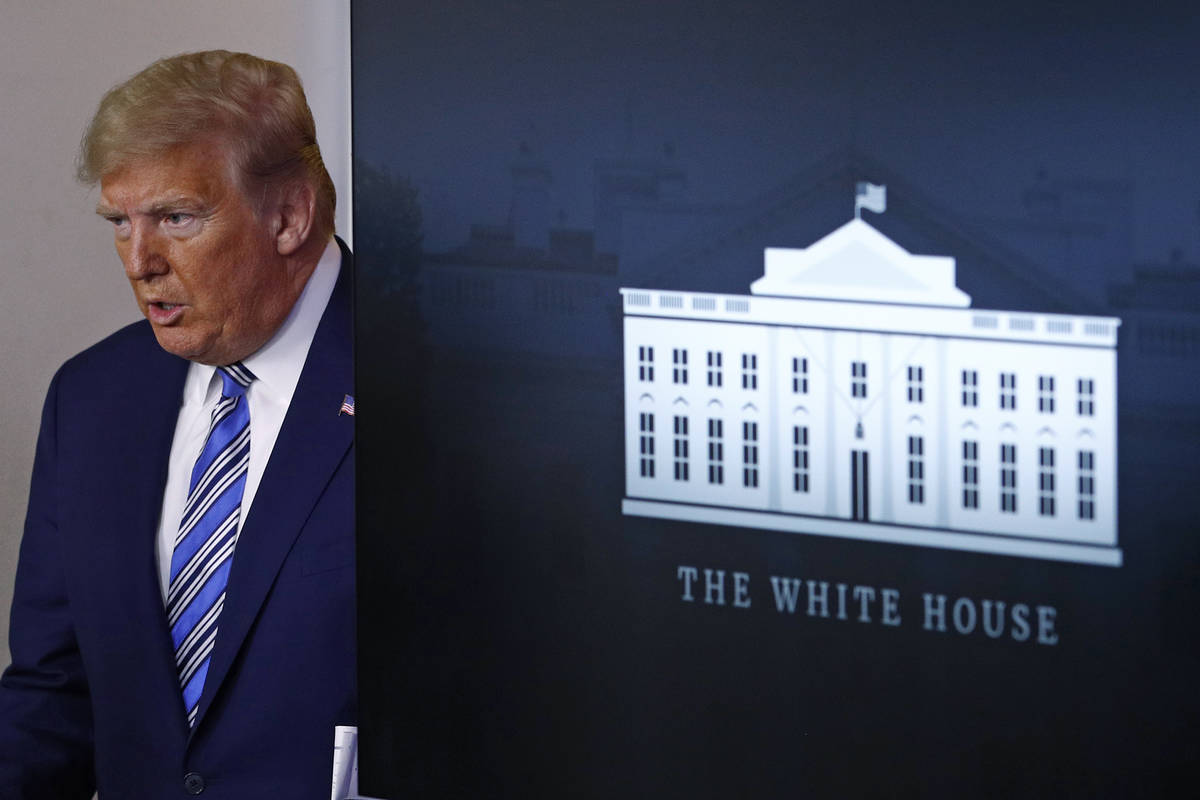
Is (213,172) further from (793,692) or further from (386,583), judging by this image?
(793,692)

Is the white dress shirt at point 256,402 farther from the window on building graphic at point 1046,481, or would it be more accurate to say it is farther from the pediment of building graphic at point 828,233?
the window on building graphic at point 1046,481

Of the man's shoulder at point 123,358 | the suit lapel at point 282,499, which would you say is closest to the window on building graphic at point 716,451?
the suit lapel at point 282,499

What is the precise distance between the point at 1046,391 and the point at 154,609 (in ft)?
3.04

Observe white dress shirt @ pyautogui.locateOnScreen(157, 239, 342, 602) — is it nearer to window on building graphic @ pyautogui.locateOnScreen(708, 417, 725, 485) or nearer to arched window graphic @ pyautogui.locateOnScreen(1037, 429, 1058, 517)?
window on building graphic @ pyautogui.locateOnScreen(708, 417, 725, 485)

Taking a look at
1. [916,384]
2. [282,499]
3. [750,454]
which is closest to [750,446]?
[750,454]

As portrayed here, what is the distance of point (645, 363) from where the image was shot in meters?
0.85

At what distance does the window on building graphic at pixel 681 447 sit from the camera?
839mm

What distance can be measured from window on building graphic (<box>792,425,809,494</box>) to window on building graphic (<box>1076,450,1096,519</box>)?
15 cm

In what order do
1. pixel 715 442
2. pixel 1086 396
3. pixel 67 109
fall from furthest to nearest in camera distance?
pixel 67 109 < pixel 715 442 < pixel 1086 396

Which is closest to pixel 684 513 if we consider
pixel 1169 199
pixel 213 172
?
pixel 1169 199

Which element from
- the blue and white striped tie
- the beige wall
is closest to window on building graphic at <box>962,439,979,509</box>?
the blue and white striped tie

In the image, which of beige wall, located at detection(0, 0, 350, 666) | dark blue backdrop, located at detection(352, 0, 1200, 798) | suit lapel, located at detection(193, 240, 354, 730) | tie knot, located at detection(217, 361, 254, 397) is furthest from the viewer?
beige wall, located at detection(0, 0, 350, 666)

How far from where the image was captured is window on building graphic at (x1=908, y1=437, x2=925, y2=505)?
0.77 meters

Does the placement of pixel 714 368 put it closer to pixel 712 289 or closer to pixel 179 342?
pixel 712 289
